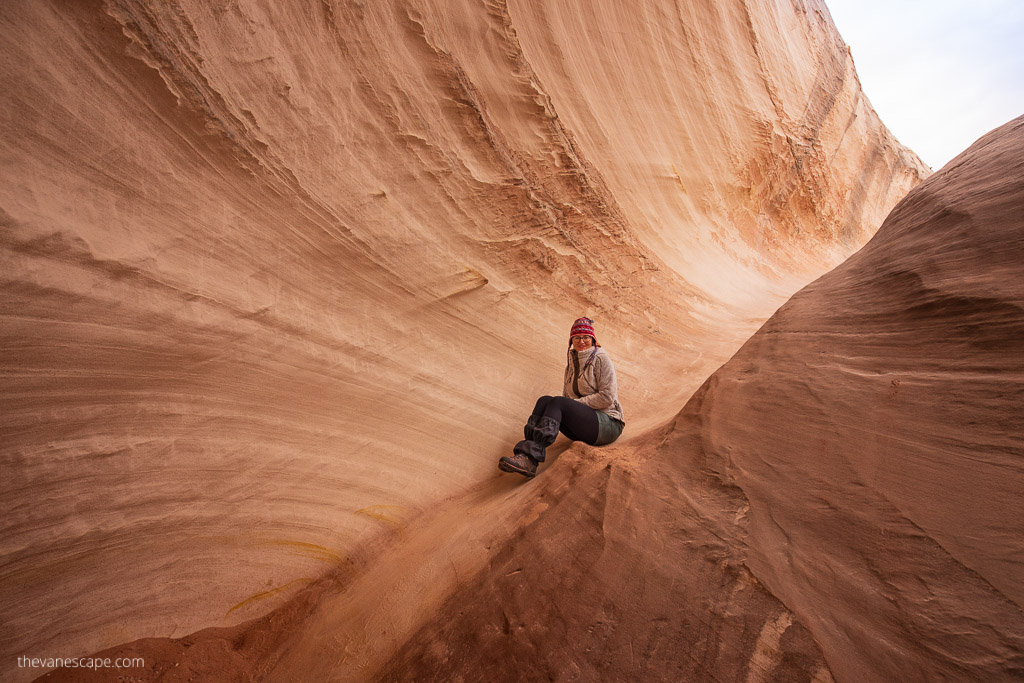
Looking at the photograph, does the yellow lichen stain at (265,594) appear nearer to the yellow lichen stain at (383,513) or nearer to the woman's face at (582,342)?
the yellow lichen stain at (383,513)

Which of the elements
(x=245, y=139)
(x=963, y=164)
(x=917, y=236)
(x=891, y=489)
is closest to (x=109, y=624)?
(x=245, y=139)

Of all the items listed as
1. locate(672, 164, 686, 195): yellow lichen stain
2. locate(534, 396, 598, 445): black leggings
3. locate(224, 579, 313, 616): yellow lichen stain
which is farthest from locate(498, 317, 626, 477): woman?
locate(672, 164, 686, 195): yellow lichen stain

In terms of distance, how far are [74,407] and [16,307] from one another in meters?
0.40

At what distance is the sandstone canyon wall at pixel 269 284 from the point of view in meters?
1.84

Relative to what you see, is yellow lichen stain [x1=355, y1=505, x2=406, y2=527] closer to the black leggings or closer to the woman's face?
the black leggings

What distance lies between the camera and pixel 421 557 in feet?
7.63

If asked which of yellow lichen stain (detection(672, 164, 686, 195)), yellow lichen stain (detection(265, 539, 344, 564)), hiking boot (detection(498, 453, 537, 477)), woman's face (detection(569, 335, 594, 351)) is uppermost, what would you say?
yellow lichen stain (detection(672, 164, 686, 195))

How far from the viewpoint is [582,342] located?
2.97 meters

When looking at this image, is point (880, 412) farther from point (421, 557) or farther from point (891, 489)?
point (421, 557)

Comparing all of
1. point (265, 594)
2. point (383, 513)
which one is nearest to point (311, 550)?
point (265, 594)

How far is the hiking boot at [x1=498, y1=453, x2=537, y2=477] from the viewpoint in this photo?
8.66 feet

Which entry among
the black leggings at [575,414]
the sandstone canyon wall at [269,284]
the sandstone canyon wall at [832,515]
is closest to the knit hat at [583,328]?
the black leggings at [575,414]

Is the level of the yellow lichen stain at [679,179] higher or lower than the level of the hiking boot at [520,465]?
higher

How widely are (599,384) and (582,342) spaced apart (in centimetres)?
27
